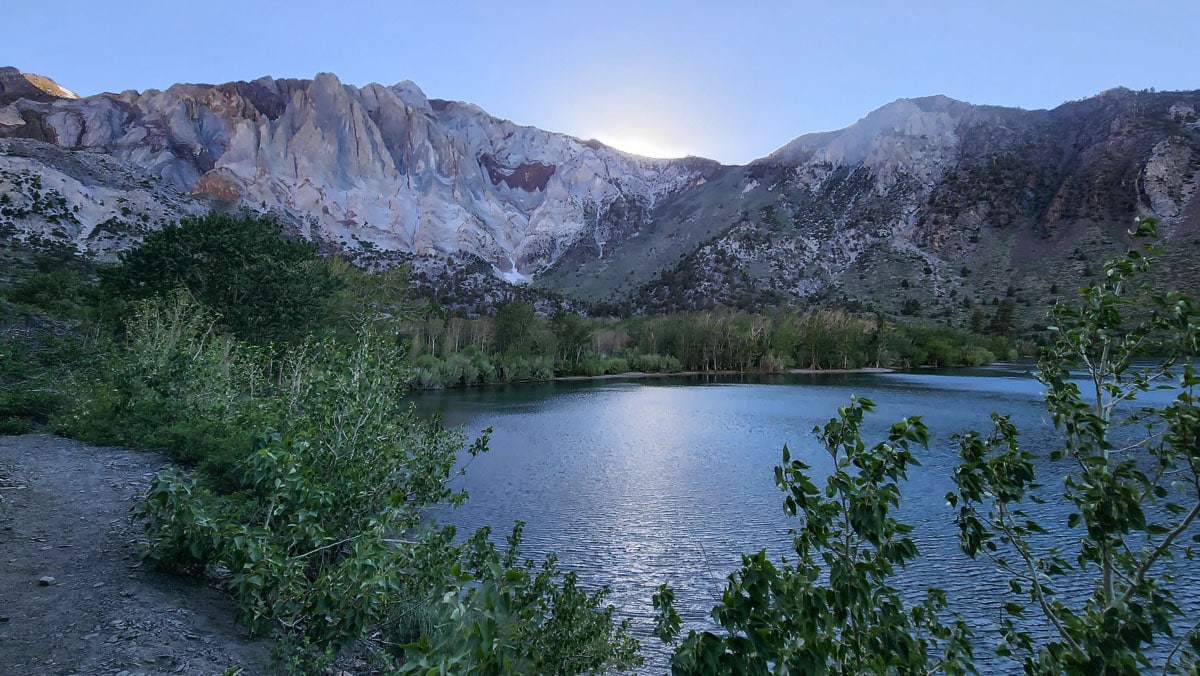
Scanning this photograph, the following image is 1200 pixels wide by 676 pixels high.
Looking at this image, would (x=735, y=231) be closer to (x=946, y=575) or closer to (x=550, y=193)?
(x=550, y=193)

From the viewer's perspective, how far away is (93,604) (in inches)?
176

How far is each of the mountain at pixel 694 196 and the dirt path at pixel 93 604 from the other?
197 feet

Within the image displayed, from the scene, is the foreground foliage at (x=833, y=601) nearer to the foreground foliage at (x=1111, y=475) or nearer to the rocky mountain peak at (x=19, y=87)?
the foreground foliage at (x=1111, y=475)

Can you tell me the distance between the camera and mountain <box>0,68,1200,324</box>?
2980 inches

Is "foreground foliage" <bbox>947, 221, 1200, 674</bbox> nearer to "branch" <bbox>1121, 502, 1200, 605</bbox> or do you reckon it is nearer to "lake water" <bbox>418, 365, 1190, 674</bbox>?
"branch" <bbox>1121, 502, 1200, 605</bbox>

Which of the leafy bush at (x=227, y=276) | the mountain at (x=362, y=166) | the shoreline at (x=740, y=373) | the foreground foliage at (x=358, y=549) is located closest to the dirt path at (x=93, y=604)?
the foreground foliage at (x=358, y=549)

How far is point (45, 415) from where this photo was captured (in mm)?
12195

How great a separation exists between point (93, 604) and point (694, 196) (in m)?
161

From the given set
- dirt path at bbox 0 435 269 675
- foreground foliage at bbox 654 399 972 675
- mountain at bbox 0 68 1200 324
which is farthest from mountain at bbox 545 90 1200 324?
dirt path at bbox 0 435 269 675

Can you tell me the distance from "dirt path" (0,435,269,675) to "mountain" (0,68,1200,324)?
197ft

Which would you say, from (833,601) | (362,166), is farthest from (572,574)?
(362,166)

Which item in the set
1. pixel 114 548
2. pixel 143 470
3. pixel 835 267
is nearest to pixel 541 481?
pixel 143 470

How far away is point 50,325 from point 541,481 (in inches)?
743

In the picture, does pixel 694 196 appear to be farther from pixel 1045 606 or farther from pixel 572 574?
pixel 1045 606
